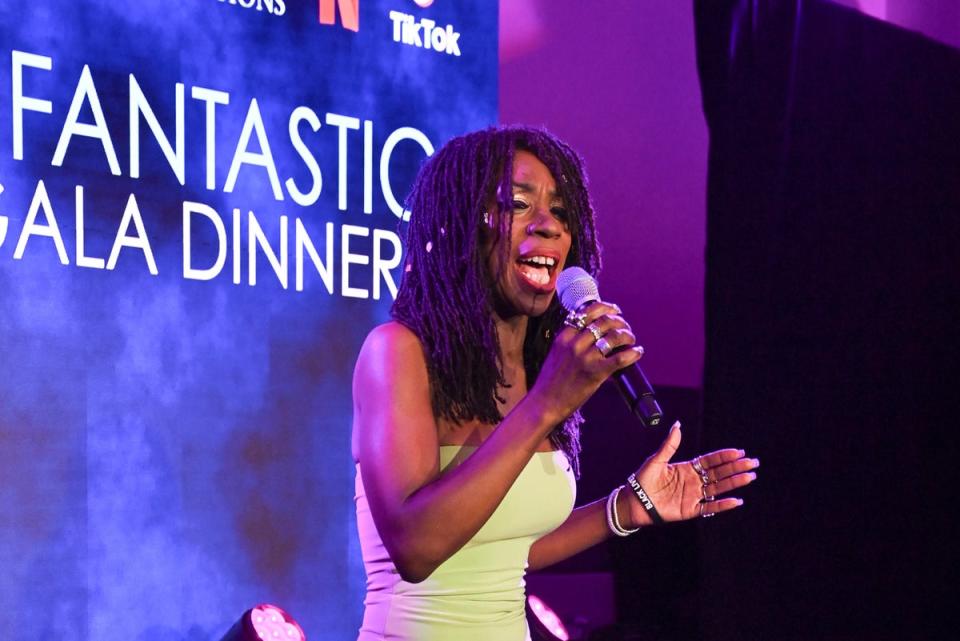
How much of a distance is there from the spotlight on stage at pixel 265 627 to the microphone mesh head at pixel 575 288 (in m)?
1.41

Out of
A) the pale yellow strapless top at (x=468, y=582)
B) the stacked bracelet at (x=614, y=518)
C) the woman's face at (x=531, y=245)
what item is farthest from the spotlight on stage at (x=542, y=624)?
the woman's face at (x=531, y=245)

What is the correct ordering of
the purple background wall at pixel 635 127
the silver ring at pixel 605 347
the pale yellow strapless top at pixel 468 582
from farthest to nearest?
1. the purple background wall at pixel 635 127
2. the pale yellow strapless top at pixel 468 582
3. the silver ring at pixel 605 347

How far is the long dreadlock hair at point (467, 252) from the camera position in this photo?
1.48 meters

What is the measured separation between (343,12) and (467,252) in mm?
1711

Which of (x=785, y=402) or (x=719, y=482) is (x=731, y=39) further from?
(x=719, y=482)

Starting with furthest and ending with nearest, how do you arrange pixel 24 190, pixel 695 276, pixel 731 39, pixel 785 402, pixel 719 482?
pixel 695 276
pixel 785 402
pixel 731 39
pixel 24 190
pixel 719 482

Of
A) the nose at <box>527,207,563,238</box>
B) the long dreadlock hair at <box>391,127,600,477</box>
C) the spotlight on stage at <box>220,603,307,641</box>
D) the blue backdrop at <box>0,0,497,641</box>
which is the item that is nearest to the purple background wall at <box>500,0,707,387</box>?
the blue backdrop at <box>0,0,497,641</box>

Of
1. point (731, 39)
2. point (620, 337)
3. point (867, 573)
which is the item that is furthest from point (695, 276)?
point (620, 337)

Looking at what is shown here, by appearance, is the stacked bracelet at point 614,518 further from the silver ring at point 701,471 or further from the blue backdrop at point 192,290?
the blue backdrop at point 192,290

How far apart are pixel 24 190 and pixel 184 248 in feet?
1.35

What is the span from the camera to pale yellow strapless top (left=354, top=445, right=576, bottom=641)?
1.44m

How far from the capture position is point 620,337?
1188 millimetres

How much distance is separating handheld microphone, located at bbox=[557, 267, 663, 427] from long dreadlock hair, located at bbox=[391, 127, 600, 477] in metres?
0.12

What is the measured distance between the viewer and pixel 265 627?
249cm
